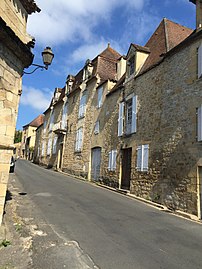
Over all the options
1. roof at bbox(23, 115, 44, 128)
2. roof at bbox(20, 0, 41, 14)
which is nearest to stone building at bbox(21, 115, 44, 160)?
roof at bbox(23, 115, 44, 128)

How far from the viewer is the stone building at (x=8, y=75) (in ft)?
15.2

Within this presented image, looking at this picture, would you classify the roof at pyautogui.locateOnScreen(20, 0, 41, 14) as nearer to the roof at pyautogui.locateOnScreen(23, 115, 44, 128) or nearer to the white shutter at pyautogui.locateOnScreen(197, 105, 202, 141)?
the white shutter at pyautogui.locateOnScreen(197, 105, 202, 141)

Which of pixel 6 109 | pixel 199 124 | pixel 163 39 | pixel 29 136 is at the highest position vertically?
pixel 163 39

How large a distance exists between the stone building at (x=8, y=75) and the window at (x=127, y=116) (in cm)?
751

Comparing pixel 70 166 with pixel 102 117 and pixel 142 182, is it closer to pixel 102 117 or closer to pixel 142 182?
pixel 102 117

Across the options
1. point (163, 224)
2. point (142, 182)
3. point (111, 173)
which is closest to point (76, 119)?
point (111, 173)

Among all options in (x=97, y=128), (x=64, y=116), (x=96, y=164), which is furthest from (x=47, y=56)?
(x=64, y=116)

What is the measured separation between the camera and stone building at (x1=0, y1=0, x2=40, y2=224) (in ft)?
15.2

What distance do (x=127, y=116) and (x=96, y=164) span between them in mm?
4397

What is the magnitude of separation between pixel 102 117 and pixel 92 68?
5.68 metres

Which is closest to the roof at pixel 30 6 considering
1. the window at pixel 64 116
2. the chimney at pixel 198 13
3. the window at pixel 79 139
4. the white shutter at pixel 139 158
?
the chimney at pixel 198 13

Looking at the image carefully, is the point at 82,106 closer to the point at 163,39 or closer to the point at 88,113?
the point at 88,113

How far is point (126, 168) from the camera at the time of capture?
493 inches

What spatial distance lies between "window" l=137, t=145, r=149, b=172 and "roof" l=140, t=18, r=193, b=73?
150 inches
